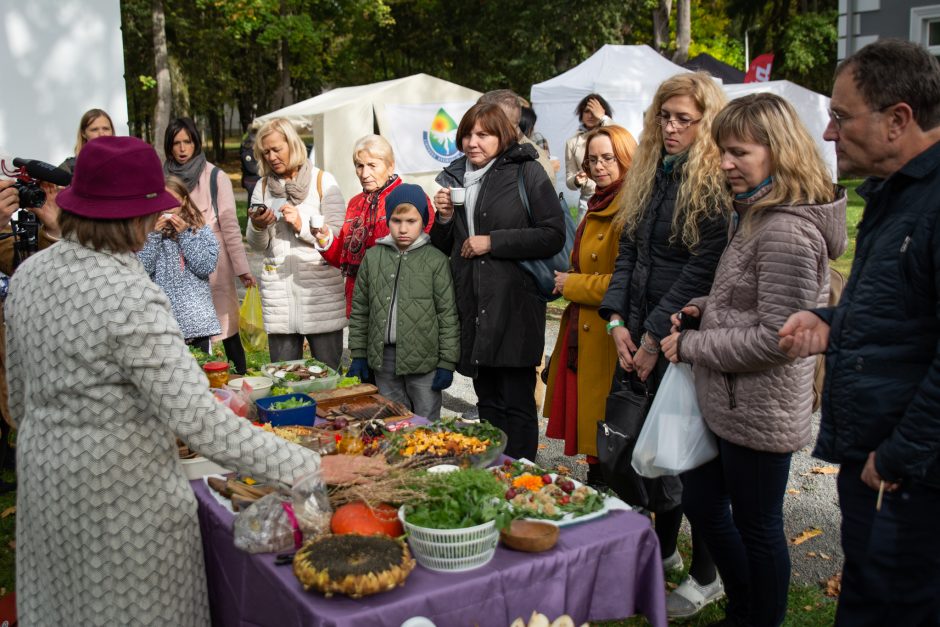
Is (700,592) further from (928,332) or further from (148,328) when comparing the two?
(148,328)

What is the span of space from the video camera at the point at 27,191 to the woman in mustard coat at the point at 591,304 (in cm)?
224

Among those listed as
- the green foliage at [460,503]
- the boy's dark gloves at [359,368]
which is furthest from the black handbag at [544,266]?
the green foliage at [460,503]

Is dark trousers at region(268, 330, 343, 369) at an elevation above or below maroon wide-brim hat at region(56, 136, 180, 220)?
below

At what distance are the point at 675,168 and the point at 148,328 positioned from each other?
210cm

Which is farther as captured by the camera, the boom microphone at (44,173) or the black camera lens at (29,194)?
the black camera lens at (29,194)

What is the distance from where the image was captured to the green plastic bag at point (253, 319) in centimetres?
584

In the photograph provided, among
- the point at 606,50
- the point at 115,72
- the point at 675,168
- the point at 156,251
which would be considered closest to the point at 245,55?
the point at 606,50

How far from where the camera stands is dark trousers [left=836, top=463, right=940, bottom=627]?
6.84 feet

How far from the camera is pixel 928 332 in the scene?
6.70ft

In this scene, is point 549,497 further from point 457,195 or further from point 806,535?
point 806,535

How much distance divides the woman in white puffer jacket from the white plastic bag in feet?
8.49

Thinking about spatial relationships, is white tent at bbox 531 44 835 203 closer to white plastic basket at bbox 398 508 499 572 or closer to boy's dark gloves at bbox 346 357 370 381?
boy's dark gloves at bbox 346 357 370 381

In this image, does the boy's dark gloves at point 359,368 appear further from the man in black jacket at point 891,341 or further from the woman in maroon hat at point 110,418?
the man in black jacket at point 891,341

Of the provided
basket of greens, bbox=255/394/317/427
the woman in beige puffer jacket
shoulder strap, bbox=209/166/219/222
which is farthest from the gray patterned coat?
shoulder strap, bbox=209/166/219/222
